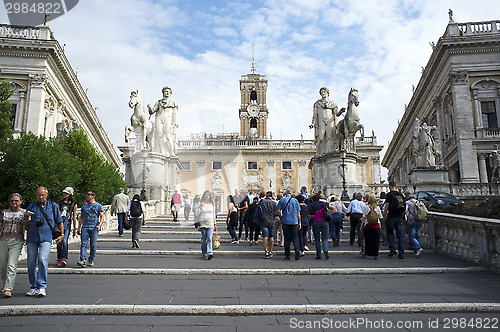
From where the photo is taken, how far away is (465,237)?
8.14 metres

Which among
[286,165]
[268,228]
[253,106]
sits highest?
[253,106]

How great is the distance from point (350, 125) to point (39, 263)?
14.4 m

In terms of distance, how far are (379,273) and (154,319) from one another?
14.7ft

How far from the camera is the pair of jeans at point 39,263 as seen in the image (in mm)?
5332

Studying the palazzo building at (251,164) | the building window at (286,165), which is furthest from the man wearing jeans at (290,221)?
the building window at (286,165)

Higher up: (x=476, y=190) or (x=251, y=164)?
(x=251, y=164)

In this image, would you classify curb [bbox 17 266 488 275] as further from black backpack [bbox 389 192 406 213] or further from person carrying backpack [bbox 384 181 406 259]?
black backpack [bbox 389 192 406 213]

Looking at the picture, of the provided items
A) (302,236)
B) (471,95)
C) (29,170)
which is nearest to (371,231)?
(302,236)

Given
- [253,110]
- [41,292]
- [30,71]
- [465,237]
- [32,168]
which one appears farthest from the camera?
[253,110]

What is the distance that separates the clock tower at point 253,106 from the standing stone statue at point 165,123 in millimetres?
50949

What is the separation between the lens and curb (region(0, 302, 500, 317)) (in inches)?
182

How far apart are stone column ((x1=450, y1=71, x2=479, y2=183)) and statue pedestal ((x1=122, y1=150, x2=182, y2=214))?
21706 mm

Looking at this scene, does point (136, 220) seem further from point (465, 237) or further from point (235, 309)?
point (465, 237)

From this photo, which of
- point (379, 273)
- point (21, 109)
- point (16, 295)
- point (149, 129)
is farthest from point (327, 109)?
point (21, 109)
